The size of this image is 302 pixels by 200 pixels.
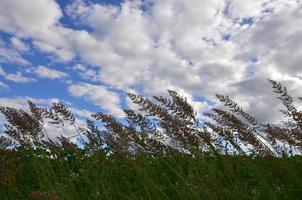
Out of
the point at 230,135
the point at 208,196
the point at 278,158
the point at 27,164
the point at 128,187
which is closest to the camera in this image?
the point at 208,196

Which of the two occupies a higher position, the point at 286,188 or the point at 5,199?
the point at 5,199

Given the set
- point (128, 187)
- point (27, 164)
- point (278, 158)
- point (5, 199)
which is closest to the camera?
point (278, 158)

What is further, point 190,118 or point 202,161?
point 202,161

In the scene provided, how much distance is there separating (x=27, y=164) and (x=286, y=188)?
15.9 ft

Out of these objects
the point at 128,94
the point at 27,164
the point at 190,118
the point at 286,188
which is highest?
the point at 27,164

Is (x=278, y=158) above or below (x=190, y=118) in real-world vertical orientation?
below

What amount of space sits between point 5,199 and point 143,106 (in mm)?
3048

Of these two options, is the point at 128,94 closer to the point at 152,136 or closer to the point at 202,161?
the point at 152,136

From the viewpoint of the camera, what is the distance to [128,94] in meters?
3.81

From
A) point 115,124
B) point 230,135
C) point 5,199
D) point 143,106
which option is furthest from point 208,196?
point 5,199

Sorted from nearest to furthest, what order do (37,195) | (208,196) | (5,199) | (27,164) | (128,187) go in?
1. (37,195)
2. (208,196)
3. (128,187)
4. (5,199)
5. (27,164)

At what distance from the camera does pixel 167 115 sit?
3920 millimetres

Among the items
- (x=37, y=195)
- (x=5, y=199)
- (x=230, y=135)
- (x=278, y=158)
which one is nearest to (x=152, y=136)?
(x=230, y=135)

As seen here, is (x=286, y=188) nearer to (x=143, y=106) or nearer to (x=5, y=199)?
(x=143, y=106)
